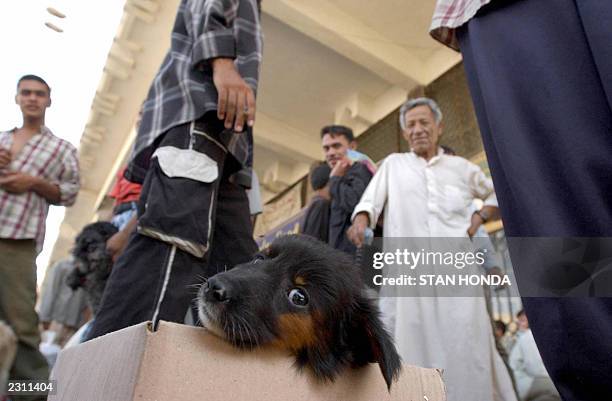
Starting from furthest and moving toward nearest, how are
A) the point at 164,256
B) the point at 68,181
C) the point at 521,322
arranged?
the point at 521,322 < the point at 68,181 < the point at 164,256

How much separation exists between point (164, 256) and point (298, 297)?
1.91 feet

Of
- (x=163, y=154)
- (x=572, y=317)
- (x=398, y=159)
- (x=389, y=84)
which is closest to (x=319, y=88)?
(x=389, y=84)

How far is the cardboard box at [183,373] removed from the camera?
796mm

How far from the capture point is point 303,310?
3.75 feet

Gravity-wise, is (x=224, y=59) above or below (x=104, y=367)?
above

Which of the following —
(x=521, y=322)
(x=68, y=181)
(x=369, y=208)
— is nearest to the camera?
(x=68, y=181)

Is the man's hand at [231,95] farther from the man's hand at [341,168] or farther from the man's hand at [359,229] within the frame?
the man's hand at [341,168]

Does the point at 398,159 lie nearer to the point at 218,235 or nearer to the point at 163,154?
the point at 218,235

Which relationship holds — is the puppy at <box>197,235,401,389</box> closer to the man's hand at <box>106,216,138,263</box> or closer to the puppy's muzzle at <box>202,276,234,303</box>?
the puppy's muzzle at <box>202,276,234,303</box>

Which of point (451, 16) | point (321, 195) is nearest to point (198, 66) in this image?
point (451, 16)

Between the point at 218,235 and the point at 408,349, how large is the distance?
A: 3.75ft

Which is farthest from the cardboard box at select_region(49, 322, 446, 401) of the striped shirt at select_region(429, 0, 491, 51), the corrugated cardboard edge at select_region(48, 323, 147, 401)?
the striped shirt at select_region(429, 0, 491, 51)

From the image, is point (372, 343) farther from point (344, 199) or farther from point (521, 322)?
point (521, 322)

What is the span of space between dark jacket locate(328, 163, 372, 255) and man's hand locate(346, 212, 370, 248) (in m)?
0.16
